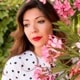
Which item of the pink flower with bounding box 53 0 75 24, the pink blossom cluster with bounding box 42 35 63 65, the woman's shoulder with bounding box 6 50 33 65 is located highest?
the pink flower with bounding box 53 0 75 24

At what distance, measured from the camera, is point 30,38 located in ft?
6.26

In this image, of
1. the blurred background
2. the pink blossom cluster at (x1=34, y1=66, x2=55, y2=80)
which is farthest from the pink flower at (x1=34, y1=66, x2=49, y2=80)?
the blurred background

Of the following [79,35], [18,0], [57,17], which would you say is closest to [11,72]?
[57,17]

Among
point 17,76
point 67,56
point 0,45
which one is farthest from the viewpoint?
point 0,45

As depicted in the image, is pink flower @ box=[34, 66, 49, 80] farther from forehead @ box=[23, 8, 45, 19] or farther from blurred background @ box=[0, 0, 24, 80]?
blurred background @ box=[0, 0, 24, 80]

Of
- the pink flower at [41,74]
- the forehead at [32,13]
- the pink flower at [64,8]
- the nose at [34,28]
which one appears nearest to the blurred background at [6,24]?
the forehead at [32,13]

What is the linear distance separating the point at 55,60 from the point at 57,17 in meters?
0.65

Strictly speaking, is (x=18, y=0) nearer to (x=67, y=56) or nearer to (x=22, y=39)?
(x=22, y=39)

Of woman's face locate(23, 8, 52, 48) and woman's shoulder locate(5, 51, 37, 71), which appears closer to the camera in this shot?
woman's face locate(23, 8, 52, 48)

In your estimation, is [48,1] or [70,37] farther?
[48,1]

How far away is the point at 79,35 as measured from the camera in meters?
1.47

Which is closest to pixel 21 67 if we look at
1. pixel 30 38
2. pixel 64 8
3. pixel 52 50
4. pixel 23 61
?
pixel 23 61

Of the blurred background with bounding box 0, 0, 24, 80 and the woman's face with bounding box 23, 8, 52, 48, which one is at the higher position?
the woman's face with bounding box 23, 8, 52, 48

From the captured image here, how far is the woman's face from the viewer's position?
187cm
